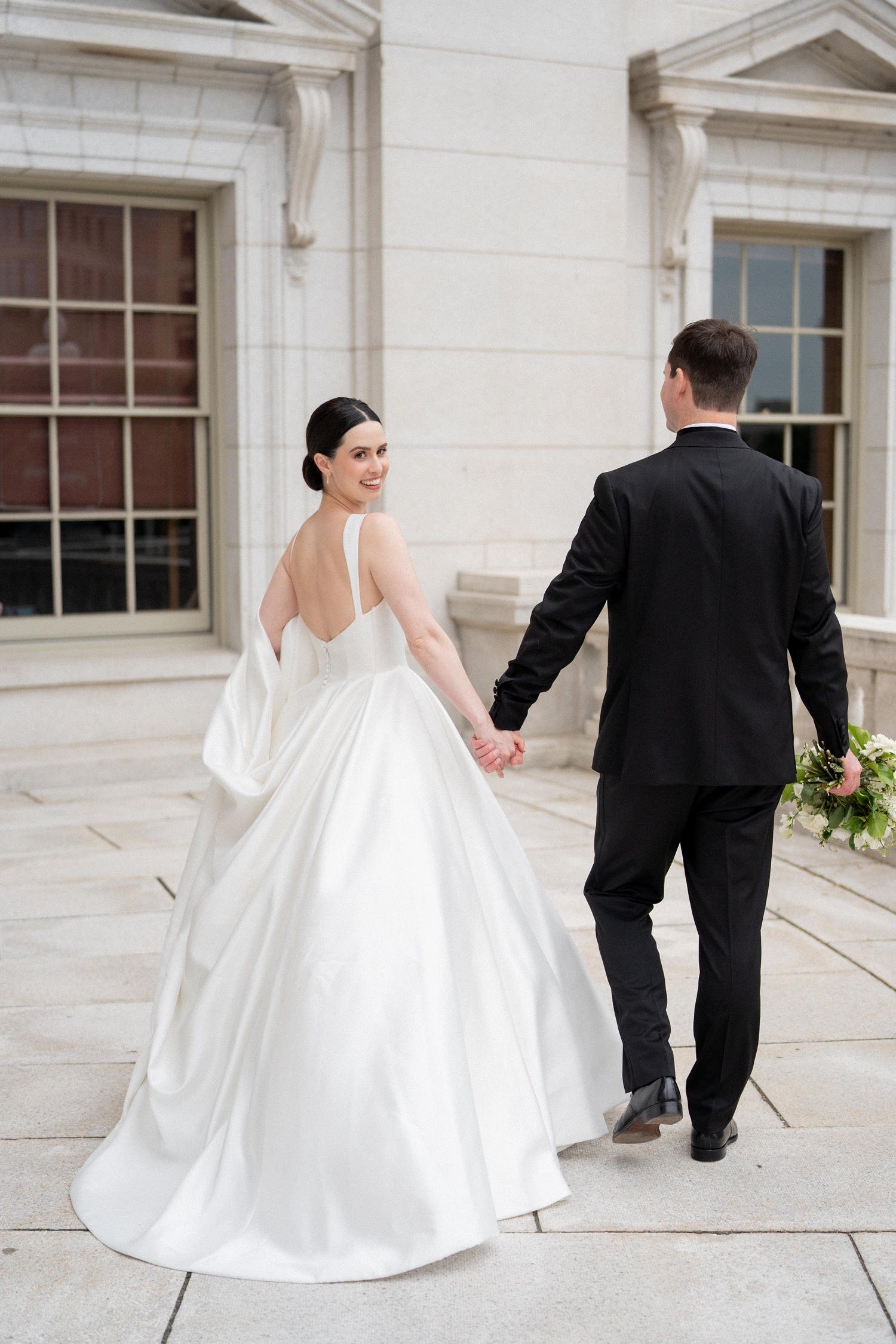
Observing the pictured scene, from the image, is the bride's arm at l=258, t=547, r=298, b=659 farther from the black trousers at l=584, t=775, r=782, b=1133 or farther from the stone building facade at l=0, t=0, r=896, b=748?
the stone building facade at l=0, t=0, r=896, b=748

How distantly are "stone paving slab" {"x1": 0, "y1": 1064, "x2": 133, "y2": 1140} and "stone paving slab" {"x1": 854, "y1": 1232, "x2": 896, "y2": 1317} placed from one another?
1.66 m

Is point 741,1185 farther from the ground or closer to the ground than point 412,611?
closer to the ground

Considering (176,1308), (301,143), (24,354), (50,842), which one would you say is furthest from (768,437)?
(176,1308)

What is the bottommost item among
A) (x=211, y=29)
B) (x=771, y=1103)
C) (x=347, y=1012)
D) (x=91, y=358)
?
(x=771, y=1103)

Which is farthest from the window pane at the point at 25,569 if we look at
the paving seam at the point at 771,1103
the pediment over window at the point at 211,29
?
the paving seam at the point at 771,1103

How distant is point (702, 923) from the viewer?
3.04 metres

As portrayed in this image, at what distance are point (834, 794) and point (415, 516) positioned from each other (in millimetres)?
4847

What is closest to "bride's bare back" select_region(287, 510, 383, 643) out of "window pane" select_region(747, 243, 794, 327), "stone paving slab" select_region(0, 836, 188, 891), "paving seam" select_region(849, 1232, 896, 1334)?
"paving seam" select_region(849, 1232, 896, 1334)

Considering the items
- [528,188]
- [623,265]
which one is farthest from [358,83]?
[623,265]

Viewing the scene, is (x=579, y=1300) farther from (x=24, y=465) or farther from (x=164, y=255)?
(x=164, y=255)

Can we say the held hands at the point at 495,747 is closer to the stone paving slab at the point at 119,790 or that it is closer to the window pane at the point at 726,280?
the stone paving slab at the point at 119,790

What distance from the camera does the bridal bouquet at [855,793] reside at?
3244 millimetres

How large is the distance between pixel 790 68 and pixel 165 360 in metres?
4.27

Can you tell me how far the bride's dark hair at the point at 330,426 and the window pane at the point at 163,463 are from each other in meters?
4.75
